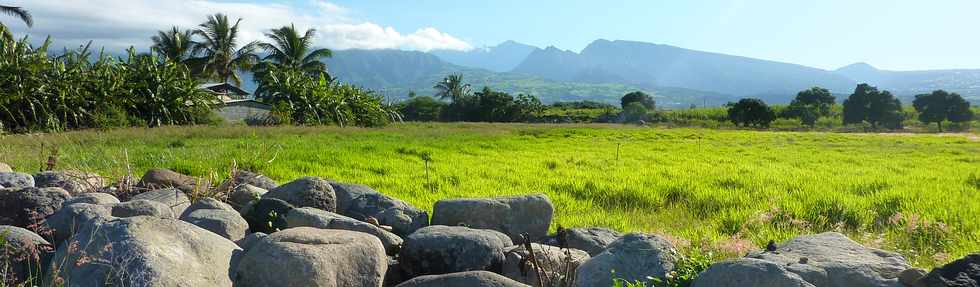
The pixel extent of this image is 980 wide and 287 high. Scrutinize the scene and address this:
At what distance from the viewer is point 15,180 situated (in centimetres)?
608

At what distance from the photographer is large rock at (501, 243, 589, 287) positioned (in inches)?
149

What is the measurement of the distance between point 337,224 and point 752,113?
69.9 m

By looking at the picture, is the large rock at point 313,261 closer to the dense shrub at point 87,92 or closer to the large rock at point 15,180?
the large rock at point 15,180

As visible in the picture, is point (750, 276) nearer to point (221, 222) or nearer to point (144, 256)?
point (144, 256)

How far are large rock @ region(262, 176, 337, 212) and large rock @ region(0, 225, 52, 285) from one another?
179cm

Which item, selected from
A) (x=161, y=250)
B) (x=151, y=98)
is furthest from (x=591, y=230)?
(x=151, y=98)

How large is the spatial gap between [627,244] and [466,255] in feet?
3.22

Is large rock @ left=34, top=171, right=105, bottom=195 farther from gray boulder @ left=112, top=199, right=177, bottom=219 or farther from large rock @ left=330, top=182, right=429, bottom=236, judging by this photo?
large rock @ left=330, top=182, right=429, bottom=236

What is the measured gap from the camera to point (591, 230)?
195 inches

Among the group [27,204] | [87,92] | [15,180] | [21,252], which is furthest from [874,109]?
[21,252]

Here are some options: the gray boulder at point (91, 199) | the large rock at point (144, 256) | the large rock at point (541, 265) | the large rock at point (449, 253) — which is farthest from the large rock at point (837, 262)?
the gray boulder at point (91, 199)

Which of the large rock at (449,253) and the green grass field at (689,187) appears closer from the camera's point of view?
the large rock at (449,253)

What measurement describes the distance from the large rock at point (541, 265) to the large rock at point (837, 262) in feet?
3.74

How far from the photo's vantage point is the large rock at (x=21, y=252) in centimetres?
345
